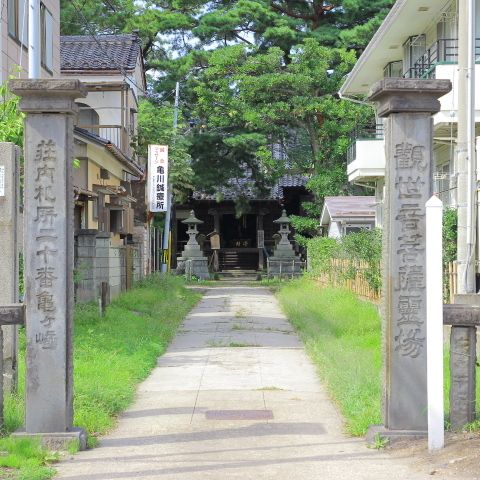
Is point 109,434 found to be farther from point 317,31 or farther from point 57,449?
point 317,31

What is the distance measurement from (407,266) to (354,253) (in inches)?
575

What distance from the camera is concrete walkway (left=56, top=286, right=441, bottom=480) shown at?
22.2 ft

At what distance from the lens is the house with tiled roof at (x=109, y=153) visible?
2100 centimetres

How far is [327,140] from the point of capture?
3569 cm

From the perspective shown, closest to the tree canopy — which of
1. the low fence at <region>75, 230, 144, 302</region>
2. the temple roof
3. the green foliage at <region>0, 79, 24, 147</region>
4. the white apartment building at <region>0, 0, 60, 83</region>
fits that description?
the temple roof

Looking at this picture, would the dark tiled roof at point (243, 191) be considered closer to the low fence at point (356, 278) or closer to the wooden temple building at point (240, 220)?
the wooden temple building at point (240, 220)

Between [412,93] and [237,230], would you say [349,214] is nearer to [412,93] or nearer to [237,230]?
[237,230]

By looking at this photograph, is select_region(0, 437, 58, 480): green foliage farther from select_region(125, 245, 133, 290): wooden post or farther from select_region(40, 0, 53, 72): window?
select_region(125, 245, 133, 290): wooden post

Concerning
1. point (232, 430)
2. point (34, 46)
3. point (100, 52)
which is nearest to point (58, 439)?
point (232, 430)

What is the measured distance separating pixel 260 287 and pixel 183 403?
24.4 meters

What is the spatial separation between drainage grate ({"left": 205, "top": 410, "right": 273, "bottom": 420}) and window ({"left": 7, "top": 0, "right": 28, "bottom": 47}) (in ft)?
40.6

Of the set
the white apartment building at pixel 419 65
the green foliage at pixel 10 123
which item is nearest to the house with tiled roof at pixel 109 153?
the green foliage at pixel 10 123

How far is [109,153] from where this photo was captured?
22828 mm

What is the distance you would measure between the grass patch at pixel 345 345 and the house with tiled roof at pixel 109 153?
5046 millimetres
